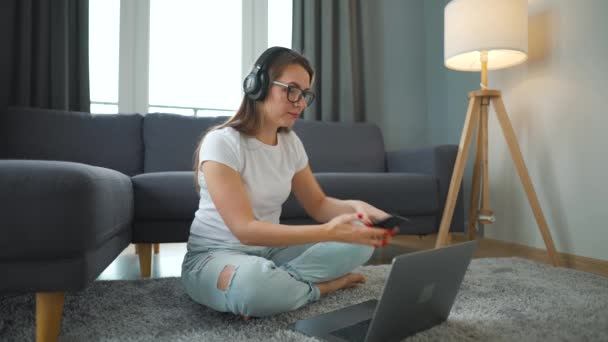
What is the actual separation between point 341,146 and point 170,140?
0.99 meters

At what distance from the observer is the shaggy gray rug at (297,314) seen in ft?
Answer: 3.18

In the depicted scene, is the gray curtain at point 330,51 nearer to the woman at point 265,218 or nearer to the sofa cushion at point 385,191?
the sofa cushion at point 385,191

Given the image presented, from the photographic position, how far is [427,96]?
3227mm

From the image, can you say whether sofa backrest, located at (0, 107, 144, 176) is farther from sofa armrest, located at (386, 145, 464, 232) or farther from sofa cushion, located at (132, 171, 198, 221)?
sofa armrest, located at (386, 145, 464, 232)

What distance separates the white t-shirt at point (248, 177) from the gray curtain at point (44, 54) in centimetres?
163

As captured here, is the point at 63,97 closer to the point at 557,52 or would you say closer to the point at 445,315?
the point at 445,315

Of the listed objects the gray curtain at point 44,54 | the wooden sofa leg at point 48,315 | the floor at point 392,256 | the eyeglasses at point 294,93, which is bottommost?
the floor at point 392,256

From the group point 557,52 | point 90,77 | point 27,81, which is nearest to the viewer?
point 557,52

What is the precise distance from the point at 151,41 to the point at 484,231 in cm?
246

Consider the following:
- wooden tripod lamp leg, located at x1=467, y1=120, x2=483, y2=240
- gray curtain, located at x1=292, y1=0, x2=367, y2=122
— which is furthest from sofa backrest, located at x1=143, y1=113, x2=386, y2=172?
wooden tripod lamp leg, located at x1=467, y1=120, x2=483, y2=240

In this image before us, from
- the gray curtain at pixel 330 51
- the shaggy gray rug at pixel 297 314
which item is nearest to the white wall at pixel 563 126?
the shaggy gray rug at pixel 297 314

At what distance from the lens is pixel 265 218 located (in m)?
1.25

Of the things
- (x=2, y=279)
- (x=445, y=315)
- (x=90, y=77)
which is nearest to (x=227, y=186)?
(x=2, y=279)

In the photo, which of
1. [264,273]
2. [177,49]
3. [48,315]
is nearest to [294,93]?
[264,273]
